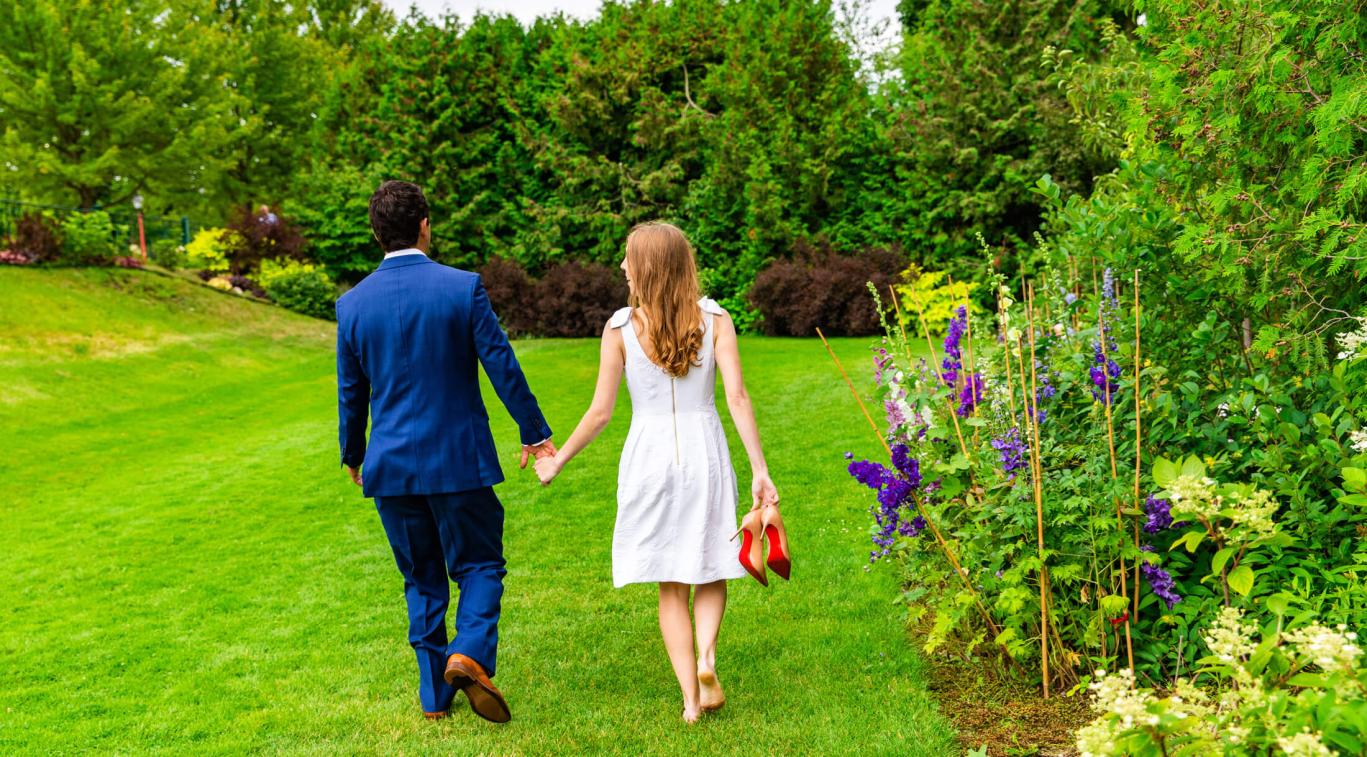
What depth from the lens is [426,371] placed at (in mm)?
3559

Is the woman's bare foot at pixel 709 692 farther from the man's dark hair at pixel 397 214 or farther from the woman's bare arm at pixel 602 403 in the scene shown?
the man's dark hair at pixel 397 214

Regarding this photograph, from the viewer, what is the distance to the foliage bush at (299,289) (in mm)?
21500

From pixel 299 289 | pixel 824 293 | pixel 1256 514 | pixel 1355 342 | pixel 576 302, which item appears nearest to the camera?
pixel 1256 514

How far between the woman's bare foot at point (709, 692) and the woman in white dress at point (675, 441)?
3 centimetres

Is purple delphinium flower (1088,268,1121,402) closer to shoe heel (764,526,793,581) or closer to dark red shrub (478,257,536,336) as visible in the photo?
shoe heel (764,526,793,581)

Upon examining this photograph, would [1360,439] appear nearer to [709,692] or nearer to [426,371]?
[709,692]

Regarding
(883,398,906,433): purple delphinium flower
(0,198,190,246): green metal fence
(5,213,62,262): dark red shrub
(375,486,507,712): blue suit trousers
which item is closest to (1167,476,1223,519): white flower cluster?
(883,398,906,433): purple delphinium flower

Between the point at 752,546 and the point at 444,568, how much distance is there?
1224mm

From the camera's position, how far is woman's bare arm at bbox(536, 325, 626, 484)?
352 cm

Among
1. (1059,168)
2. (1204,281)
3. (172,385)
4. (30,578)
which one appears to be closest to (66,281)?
(172,385)

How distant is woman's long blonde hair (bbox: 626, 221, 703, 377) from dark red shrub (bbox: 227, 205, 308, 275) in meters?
21.4

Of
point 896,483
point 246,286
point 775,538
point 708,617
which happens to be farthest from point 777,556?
point 246,286

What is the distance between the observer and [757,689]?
392cm

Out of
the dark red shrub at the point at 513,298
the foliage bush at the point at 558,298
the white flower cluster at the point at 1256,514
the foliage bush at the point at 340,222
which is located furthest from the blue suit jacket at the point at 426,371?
the foliage bush at the point at 340,222
